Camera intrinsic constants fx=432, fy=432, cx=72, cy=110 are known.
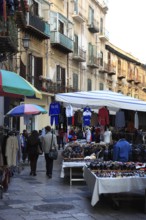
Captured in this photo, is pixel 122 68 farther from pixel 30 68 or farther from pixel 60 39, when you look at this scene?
pixel 30 68

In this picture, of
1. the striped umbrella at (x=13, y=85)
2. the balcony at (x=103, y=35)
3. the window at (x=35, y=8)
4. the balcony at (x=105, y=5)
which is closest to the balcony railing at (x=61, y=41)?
the window at (x=35, y=8)

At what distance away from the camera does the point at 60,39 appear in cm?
3027

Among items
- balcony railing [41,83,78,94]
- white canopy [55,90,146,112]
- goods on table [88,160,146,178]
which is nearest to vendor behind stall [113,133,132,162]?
goods on table [88,160,146,178]

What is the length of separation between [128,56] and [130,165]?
46.5m

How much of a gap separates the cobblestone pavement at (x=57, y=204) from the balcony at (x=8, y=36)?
822 centimetres

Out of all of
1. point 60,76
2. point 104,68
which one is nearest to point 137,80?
point 104,68

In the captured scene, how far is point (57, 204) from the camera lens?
9.25 metres

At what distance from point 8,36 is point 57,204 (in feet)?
35.4

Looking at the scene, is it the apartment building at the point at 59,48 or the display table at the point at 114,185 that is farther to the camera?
the apartment building at the point at 59,48

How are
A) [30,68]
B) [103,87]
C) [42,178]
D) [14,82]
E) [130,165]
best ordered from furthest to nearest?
1. [103,87]
2. [30,68]
3. [42,178]
4. [130,165]
5. [14,82]

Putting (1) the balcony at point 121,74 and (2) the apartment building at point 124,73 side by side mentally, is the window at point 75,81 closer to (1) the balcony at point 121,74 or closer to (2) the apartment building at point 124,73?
(2) the apartment building at point 124,73

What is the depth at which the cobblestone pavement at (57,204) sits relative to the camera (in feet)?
26.8

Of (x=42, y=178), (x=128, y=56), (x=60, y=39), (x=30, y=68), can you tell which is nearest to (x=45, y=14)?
(x=60, y=39)

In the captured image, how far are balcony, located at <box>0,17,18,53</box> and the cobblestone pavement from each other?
822cm
